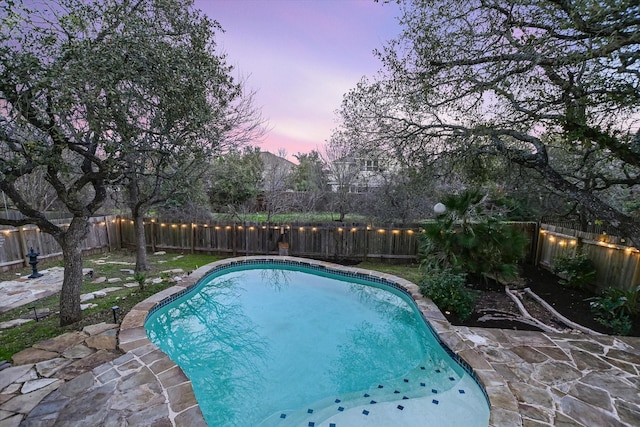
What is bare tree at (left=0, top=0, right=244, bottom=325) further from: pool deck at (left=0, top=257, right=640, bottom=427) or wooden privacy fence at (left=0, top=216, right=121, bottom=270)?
wooden privacy fence at (left=0, top=216, right=121, bottom=270)

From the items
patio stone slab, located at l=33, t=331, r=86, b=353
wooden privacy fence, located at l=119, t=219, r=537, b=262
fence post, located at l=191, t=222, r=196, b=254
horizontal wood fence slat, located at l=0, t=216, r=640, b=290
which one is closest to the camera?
patio stone slab, located at l=33, t=331, r=86, b=353

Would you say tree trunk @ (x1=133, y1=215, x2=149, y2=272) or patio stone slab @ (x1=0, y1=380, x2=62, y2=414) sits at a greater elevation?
tree trunk @ (x1=133, y1=215, x2=149, y2=272)

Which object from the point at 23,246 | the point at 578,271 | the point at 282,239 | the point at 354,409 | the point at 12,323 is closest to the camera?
the point at 354,409

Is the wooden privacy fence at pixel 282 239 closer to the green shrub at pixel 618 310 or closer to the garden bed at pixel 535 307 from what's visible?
the garden bed at pixel 535 307

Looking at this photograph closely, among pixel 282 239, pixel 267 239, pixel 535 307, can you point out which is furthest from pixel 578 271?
pixel 267 239

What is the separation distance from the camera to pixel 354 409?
11.6 feet

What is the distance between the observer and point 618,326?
455cm

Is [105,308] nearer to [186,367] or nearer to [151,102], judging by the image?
[186,367]

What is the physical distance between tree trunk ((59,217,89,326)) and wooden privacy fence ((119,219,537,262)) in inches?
215

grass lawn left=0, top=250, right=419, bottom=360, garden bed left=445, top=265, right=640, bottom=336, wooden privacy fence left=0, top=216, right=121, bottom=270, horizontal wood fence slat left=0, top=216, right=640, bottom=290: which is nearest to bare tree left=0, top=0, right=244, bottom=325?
grass lawn left=0, top=250, right=419, bottom=360

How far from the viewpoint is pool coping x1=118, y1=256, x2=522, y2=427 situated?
9.56 ft

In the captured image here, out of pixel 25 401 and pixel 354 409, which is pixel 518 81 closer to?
pixel 354 409

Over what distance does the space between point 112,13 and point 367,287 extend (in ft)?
23.3

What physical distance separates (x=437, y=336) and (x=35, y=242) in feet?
34.0
